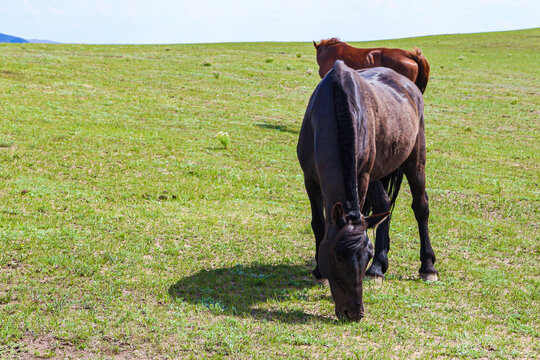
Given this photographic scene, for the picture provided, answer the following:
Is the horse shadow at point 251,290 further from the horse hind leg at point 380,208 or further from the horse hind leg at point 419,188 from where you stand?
the horse hind leg at point 419,188

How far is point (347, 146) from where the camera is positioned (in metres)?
5.55

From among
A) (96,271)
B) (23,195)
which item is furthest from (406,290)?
(23,195)

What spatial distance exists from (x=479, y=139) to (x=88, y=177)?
50.6ft

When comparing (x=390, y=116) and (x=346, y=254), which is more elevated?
(x=390, y=116)

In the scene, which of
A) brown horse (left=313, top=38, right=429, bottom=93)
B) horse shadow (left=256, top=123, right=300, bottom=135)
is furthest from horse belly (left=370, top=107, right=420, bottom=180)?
horse shadow (left=256, top=123, right=300, bottom=135)

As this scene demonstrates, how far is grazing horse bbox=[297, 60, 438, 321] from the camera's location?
521 centimetres

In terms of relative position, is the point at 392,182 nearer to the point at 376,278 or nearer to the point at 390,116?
the point at 390,116

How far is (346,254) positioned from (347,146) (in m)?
1.25

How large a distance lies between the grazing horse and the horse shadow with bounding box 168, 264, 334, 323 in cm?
46

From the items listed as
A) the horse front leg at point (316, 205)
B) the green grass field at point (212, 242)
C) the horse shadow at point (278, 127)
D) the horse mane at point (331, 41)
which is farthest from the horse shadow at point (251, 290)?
the horse mane at point (331, 41)

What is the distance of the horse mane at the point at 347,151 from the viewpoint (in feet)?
17.5

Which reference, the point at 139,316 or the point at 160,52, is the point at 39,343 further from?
the point at 160,52

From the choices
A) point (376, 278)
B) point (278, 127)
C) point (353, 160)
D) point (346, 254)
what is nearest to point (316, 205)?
point (353, 160)

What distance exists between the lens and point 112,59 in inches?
1196
